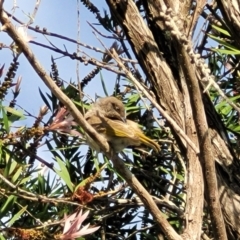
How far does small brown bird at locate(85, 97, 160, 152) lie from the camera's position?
10.1 feet

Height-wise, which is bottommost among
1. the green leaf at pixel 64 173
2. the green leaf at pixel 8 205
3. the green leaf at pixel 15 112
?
the green leaf at pixel 8 205

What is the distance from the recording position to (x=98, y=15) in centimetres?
339

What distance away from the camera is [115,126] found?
328 centimetres

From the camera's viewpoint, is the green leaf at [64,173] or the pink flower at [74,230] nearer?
the pink flower at [74,230]

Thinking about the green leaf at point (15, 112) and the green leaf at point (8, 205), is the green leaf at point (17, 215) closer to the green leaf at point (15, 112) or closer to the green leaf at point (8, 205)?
the green leaf at point (8, 205)

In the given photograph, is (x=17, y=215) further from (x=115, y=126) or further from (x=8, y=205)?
(x=115, y=126)

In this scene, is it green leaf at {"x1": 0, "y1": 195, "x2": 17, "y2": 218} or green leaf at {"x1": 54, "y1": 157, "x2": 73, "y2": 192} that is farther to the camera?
green leaf at {"x1": 54, "y1": 157, "x2": 73, "y2": 192}

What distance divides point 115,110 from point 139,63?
0.54 meters

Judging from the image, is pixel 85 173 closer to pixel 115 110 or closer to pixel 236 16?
pixel 115 110

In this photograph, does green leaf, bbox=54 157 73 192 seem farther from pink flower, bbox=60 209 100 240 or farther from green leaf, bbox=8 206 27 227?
pink flower, bbox=60 209 100 240

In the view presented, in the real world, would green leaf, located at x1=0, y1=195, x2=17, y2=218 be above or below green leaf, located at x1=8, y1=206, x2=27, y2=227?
above

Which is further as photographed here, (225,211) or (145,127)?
(145,127)

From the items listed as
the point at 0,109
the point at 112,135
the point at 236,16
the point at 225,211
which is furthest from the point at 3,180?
the point at 236,16

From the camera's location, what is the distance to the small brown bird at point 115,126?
10.1ft
